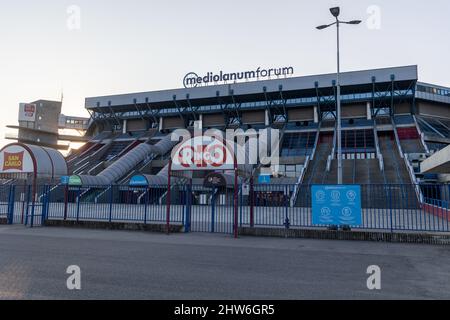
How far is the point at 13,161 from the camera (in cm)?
1945

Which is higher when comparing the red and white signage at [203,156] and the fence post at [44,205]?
the red and white signage at [203,156]

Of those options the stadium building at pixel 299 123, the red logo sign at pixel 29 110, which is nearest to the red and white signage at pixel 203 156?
the stadium building at pixel 299 123

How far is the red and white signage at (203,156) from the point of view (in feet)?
45.0

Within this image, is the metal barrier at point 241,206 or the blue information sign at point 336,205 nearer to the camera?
the blue information sign at point 336,205

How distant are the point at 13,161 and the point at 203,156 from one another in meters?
12.5

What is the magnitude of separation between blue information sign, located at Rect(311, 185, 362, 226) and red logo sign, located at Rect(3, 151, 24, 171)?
16.2 meters

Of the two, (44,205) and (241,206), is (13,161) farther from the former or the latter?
(241,206)

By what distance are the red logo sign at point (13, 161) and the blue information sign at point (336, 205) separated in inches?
636

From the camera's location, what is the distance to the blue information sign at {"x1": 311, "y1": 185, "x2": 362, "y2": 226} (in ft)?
40.7

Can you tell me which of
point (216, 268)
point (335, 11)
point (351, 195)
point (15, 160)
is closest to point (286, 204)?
point (351, 195)

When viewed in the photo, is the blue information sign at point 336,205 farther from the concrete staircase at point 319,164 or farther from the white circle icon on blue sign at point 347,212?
the concrete staircase at point 319,164

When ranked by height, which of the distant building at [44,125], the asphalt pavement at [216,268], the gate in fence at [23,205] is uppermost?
the distant building at [44,125]
